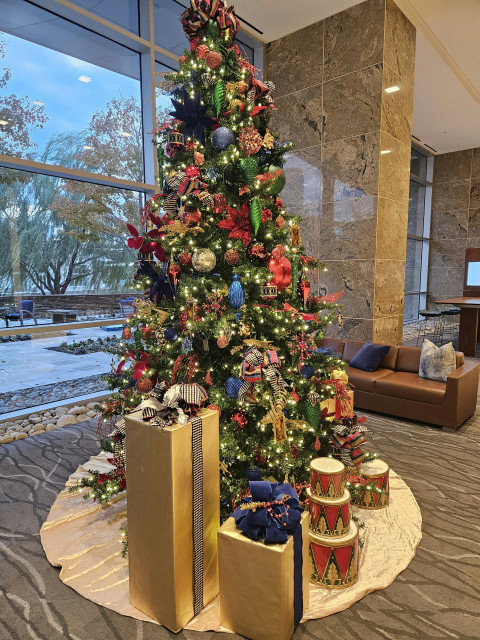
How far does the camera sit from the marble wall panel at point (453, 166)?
10719 mm

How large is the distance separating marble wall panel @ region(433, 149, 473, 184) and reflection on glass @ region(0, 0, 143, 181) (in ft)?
30.3

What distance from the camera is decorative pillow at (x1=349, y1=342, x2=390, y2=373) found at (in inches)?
178

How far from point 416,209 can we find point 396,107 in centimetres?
663

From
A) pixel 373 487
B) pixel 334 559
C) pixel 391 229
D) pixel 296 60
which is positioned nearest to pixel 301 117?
pixel 296 60

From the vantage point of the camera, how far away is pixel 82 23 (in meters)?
4.19

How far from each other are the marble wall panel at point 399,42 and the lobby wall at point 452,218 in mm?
6451

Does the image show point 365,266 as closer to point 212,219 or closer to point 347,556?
point 212,219

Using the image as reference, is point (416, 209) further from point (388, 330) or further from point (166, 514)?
point (166, 514)

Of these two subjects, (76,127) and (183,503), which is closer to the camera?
(183,503)

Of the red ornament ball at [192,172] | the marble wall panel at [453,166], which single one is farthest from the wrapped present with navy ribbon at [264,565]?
the marble wall panel at [453,166]

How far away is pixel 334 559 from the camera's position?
6.31 ft

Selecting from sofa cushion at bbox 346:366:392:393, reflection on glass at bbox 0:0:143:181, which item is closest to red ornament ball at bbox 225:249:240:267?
sofa cushion at bbox 346:366:392:393

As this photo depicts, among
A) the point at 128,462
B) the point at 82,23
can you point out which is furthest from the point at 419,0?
the point at 128,462

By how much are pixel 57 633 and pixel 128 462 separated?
75 centimetres
